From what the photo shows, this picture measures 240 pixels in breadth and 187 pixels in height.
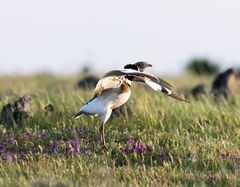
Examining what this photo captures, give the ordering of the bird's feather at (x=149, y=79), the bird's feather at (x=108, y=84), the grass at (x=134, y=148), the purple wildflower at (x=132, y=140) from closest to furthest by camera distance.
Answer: the grass at (x=134, y=148)
the bird's feather at (x=149, y=79)
the bird's feather at (x=108, y=84)
the purple wildflower at (x=132, y=140)

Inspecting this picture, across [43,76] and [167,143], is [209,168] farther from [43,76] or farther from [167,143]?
[43,76]

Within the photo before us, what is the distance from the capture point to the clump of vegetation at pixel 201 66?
83.4 feet

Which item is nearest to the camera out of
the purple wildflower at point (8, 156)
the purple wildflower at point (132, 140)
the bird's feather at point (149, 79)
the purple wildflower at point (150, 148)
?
the bird's feather at point (149, 79)

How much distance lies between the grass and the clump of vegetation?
13318 mm

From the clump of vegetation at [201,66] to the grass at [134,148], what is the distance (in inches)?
524

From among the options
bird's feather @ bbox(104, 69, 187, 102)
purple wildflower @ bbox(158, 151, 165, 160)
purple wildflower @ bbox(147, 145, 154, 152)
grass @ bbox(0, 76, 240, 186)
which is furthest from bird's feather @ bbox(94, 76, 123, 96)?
purple wildflower @ bbox(158, 151, 165, 160)

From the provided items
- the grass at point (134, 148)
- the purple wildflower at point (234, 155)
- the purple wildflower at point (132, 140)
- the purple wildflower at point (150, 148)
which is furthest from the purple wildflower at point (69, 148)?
the purple wildflower at point (234, 155)

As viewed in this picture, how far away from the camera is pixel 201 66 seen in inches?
1035

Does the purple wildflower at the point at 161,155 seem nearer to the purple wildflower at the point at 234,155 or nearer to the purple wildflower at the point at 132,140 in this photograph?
the purple wildflower at the point at 132,140

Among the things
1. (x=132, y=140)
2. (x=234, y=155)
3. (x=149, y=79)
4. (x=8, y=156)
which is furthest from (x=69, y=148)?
(x=234, y=155)

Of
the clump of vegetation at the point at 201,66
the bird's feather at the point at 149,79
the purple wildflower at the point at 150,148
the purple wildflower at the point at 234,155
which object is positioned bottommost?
the clump of vegetation at the point at 201,66

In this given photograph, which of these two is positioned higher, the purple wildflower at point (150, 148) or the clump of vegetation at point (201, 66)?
the purple wildflower at point (150, 148)

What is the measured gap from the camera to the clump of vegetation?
83.4 feet

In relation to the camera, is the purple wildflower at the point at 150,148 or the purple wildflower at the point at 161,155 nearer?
the purple wildflower at the point at 161,155
